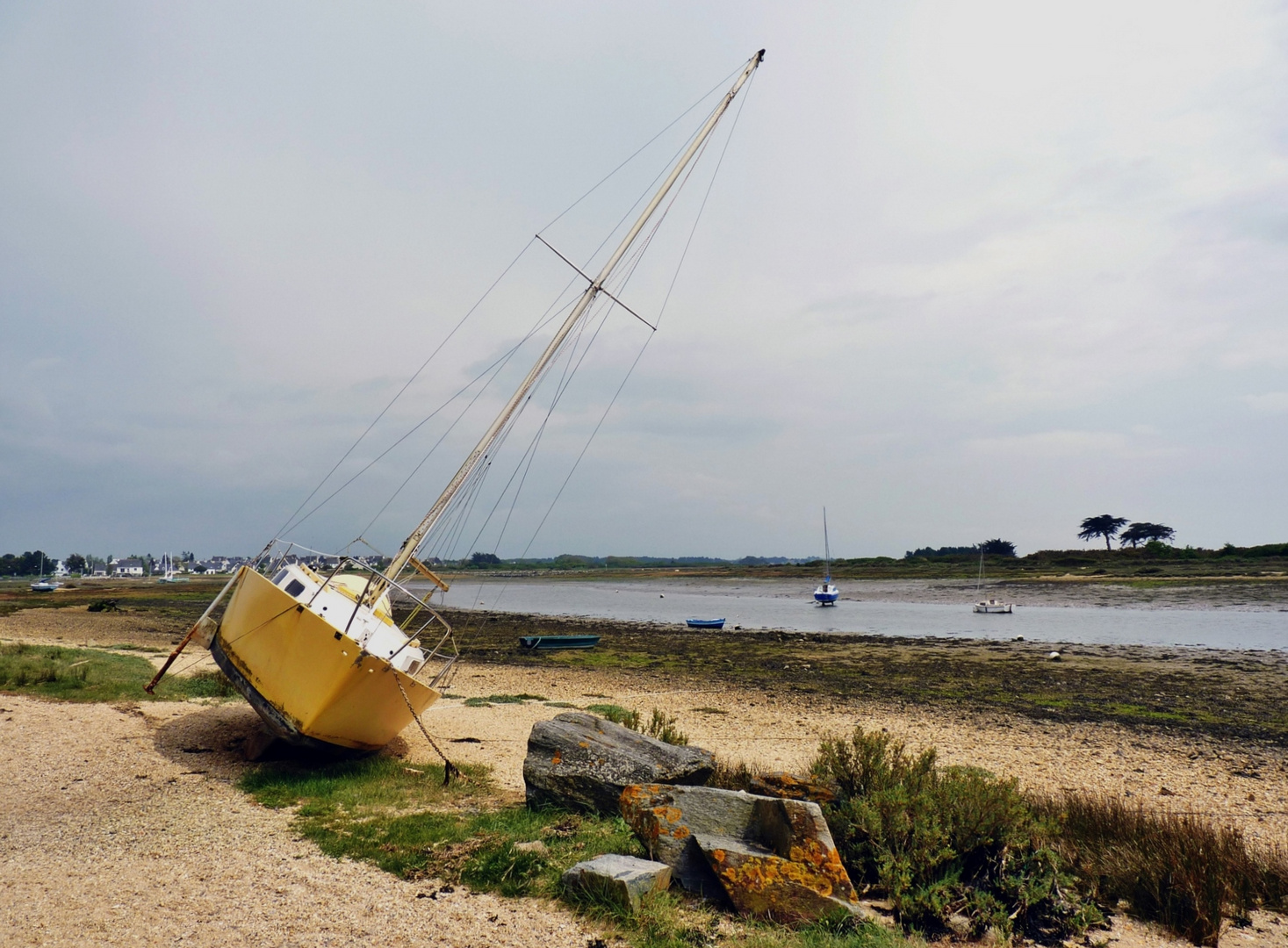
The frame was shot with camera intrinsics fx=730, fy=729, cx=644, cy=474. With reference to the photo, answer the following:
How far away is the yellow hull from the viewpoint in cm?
953

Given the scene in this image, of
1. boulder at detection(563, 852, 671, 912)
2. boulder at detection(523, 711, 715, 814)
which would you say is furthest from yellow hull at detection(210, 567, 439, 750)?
boulder at detection(563, 852, 671, 912)

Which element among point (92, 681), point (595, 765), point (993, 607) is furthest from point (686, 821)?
point (993, 607)

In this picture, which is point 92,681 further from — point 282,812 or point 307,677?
point 282,812

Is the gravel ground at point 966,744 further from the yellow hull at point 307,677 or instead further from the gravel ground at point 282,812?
the yellow hull at point 307,677

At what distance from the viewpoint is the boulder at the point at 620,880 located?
19.4 feet

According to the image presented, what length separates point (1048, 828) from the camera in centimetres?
721

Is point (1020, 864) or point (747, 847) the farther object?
point (1020, 864)

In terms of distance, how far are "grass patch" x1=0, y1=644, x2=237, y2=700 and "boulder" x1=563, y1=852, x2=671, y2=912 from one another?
30.1 ft

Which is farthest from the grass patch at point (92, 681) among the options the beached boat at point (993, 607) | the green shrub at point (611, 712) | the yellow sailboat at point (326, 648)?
the beached boat at point (993, 607)

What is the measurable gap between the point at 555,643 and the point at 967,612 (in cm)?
3325

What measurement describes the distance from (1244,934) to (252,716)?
13574 mm

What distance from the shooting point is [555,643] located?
32250 millimetres

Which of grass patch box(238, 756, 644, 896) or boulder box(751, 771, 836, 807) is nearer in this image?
grass patch box(238, 756, 644, 896)

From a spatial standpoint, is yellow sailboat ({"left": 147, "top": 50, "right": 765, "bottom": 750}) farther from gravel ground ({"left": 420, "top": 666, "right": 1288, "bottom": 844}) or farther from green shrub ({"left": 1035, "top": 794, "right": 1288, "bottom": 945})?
green shrub ({"left": 1035, "top": 794, "right": 1288, "bottom": 945})
